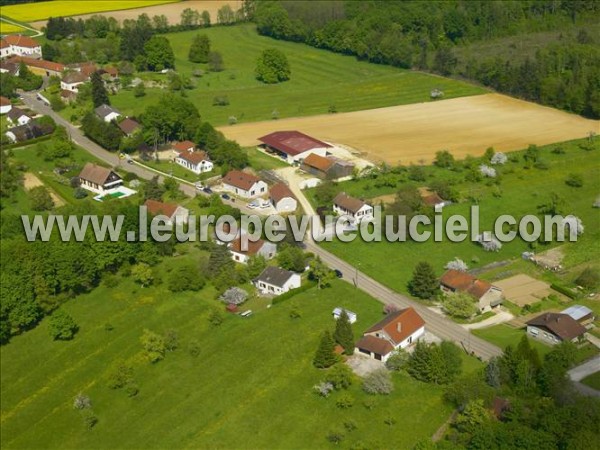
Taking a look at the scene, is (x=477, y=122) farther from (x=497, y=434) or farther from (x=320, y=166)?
(x=497, y=434)

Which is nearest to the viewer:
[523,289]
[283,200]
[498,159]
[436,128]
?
[523,289]

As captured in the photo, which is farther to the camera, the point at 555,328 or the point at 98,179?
the point at 98,179

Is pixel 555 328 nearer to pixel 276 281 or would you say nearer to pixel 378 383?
pixel 378 383

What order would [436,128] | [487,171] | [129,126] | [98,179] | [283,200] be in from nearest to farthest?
[283,200]
[98,179]
[487,171]
[129,126]
[436,128]

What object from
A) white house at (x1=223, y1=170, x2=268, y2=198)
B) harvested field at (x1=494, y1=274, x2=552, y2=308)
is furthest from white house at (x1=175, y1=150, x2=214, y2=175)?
harvested field at (x1=494, y1=274, x2=552, y2=308)

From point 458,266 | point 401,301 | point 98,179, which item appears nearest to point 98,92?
point 98,179

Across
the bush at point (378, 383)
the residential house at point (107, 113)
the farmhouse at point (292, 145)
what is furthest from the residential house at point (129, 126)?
the bush at point (378, 383)

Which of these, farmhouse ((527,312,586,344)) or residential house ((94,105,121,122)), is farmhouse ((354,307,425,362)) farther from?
residential house ((94,105,121,122))

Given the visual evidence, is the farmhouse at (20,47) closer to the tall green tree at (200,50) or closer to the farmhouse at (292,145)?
the tall green tree at (200,50)
